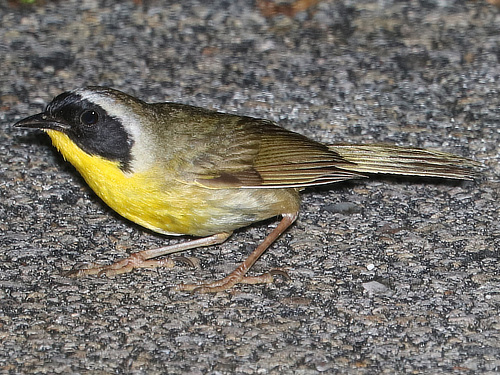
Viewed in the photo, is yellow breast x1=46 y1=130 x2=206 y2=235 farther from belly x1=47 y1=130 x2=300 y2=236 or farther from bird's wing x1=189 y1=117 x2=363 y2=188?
bird's wing x1=189 y1=117 x2=363 y2=188

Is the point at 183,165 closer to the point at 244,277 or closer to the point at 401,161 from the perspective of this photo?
the point at 244,277

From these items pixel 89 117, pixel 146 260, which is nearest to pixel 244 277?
pixel 146 260

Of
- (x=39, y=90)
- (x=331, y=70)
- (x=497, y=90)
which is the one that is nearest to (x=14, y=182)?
(x=39, y=90)

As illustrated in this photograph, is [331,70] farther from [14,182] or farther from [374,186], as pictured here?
[14,182]

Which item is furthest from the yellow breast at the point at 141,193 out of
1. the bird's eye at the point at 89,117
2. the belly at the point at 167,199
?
the bird's eye at the point at 89,117

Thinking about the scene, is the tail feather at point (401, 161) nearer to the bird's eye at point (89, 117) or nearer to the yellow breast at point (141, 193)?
the yellow breast at point (141, 193)

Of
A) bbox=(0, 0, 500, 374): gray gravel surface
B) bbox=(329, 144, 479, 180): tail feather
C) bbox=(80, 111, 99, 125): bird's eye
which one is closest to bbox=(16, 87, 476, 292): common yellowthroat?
bbox=(80, 111, 99, 125): bird's eye
